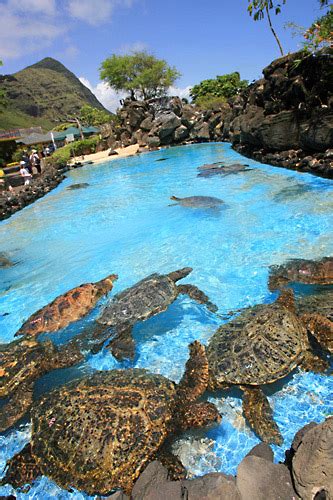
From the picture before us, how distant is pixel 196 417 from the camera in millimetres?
3820

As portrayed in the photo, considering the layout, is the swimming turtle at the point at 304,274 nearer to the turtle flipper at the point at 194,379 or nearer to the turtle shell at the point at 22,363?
the turtle flipper at the point at 194,379

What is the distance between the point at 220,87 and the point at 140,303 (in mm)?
49326

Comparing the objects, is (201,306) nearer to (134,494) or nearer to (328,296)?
(328,296)

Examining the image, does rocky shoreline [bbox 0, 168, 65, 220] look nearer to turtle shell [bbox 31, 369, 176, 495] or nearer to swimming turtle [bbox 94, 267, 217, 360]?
swimming turtle [bbox 94, 267, 217, 360]

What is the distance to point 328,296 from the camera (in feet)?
17.8

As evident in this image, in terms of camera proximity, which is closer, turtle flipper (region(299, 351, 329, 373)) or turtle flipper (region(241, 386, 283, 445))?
turtle flipper (region(241, 386, 283, 445))

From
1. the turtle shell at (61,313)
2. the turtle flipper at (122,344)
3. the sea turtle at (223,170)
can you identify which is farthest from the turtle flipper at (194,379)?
the sea turtle at (223,170)

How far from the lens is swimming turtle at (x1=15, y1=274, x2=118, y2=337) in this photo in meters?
6.45

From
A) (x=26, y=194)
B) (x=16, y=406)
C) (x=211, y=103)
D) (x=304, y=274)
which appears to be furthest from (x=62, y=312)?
(x=211, y=103)

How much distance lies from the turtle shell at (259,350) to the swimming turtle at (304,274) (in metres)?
1.85

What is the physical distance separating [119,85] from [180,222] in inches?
1862

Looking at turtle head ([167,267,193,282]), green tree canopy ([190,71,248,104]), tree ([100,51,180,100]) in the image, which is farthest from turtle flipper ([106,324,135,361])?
tree ([100,51,180,100])

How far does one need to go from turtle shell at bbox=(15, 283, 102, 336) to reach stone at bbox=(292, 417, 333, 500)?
498 cm

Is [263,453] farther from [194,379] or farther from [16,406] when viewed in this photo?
[16,406]
